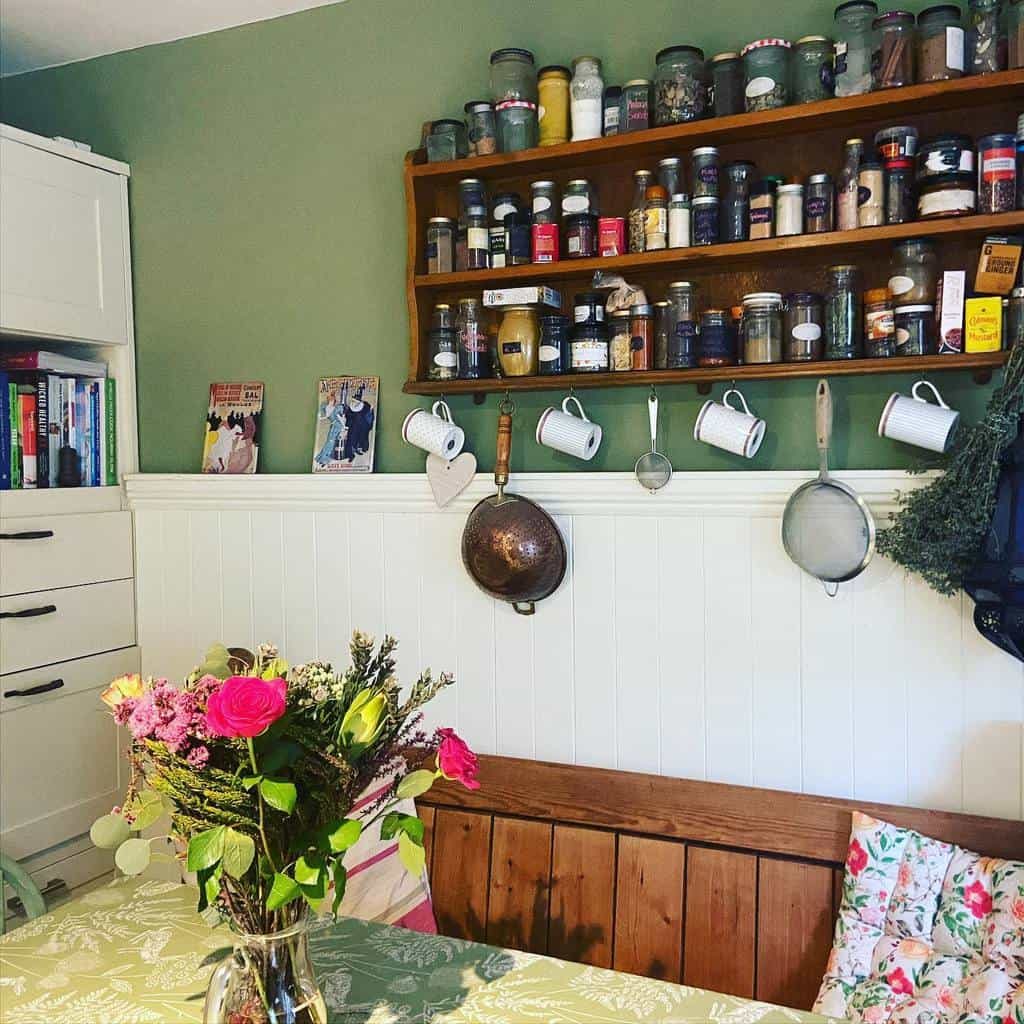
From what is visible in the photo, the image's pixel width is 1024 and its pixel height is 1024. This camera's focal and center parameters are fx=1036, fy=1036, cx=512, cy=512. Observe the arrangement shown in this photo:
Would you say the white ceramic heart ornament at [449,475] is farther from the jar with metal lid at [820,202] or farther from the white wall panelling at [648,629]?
the jar with metal lid at [820,202]

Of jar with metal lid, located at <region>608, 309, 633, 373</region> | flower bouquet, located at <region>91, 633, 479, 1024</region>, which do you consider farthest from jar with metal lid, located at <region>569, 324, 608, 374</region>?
flower bouquet, located at <region>91, 633, 479, 1024</region>

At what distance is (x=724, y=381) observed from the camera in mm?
2008

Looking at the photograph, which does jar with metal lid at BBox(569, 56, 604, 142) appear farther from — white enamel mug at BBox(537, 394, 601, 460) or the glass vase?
the glass vase

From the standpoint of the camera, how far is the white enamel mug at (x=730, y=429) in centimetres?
194

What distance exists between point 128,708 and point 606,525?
1.20 metres

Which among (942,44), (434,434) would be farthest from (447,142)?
(942,44)

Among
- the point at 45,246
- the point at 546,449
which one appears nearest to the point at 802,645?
the point at 546,449

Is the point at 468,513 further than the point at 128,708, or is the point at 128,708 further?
the point at 468,513

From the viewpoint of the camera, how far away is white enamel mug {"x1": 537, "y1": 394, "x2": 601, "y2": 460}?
2078 millimetres

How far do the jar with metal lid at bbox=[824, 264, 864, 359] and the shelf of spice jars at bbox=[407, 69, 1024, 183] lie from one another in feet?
0.88

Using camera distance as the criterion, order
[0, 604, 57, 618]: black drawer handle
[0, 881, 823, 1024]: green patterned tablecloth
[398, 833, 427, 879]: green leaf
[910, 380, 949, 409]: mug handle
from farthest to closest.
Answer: [0, 604, 57, 618]: black drawer handle, [910, 380, 949, 409]: mug handle, [0, 881, 823, 1024]: green patterned tablecloth, [398, 833, 427, 879]: green leaf

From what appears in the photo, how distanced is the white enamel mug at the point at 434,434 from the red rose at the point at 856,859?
3.59 feet

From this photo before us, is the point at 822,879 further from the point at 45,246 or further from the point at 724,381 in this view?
the point at 45,246

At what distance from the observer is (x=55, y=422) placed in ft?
8.10
